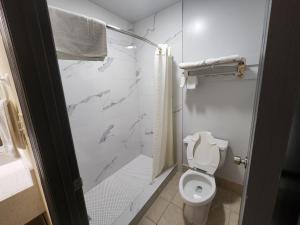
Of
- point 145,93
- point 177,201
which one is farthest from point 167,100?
point 177,201

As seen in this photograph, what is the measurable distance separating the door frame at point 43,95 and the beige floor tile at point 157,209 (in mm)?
1088

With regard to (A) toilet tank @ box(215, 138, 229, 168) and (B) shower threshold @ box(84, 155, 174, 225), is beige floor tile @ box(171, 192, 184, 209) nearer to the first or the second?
(B) shower threshold @ box(84, 155, 174, 225)

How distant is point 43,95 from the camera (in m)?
0.62

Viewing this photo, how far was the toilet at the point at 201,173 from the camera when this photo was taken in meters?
1.44

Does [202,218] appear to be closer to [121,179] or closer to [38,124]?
[121,179]

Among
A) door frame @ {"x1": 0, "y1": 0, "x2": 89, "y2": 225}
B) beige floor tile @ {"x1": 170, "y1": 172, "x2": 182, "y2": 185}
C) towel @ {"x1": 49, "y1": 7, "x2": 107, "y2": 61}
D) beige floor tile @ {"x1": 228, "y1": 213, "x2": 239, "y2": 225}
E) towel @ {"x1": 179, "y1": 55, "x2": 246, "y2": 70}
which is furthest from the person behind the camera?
beige floor tile @ {"x1": 170, "y1": 172, "x2": 182, "y2": 185}

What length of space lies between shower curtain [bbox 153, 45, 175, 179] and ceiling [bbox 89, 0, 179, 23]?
531mm

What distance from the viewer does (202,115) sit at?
1931 millimetres

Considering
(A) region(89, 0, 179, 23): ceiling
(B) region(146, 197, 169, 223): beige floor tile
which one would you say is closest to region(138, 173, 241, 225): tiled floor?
(B) region(146, 197, 169, 223): beige floor tile

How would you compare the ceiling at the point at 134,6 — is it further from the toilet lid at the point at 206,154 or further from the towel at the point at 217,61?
the toilet lid at the point at 206,154

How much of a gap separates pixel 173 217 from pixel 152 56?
6.86ft

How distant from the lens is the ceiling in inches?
70.4

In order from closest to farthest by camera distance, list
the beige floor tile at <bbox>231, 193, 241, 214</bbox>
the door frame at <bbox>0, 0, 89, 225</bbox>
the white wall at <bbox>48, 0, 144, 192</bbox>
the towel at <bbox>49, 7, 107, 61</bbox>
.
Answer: the door frame at <bbox>0, 0, 89, 225</bbox>, the towel at <bbox>49, 7, 107, 61</bbox>, the beige floor tile at <bbox>231, 193, 241, 214</bbox>, the white wall at <bbox>48, 0, 144, 192</bbox>

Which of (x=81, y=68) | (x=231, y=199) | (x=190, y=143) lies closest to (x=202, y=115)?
(x=190, y=143)
